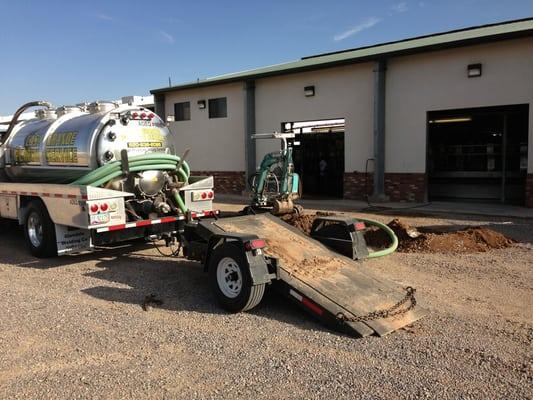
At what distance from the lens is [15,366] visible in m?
4.34

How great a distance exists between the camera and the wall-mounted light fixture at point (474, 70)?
13445 millimetres

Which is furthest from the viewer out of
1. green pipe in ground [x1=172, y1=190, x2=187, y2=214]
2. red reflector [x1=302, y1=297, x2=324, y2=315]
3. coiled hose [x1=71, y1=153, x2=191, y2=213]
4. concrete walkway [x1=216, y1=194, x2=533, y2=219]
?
concrete walkway [x1=216, y1=194, x2=533, y2=219]

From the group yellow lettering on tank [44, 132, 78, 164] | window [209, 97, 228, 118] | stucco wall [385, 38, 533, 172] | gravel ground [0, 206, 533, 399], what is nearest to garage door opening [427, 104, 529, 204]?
stucco wall [385, 38, 533, 172]

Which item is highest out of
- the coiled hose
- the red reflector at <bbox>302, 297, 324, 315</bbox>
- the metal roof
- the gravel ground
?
the metal roof

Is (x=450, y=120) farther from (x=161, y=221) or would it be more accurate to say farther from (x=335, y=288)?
(x=335, y=288)

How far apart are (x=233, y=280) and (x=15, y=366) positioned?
231cm

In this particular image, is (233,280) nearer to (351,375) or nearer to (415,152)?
(351,375)

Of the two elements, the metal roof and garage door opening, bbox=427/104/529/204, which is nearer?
the metal roof

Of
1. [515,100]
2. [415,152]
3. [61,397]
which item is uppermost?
[515,100]

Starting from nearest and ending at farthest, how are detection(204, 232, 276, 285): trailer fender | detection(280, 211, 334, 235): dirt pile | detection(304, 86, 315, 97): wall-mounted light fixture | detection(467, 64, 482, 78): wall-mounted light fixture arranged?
detection(204, 232, 276, 285): trailer fender → detection(280, 211, 334, 235): dirt pile → detection(467, 64, 482, 78): wall-mounted light fixture → detection(304, 86, 315, 97): wall-mounted light fixture

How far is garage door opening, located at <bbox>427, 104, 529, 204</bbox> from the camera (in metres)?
14.9

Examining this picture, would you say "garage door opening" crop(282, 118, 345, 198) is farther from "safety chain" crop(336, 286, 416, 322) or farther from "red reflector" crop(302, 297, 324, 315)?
"red reflector" crop(302, 297, 324, 315)

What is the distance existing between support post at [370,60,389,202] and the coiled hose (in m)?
7.69

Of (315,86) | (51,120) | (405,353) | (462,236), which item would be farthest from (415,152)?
(405,353)
